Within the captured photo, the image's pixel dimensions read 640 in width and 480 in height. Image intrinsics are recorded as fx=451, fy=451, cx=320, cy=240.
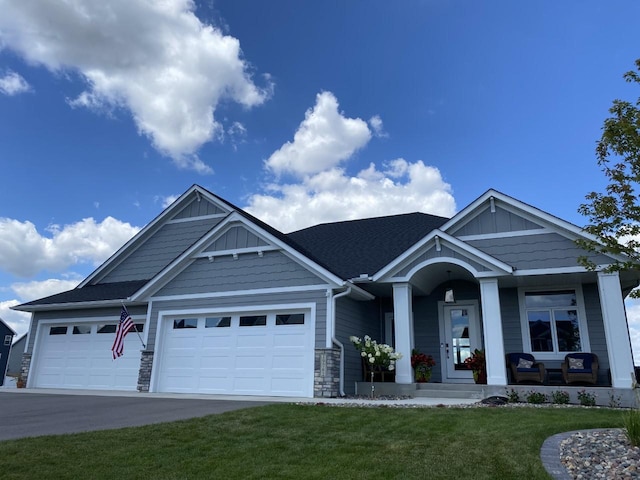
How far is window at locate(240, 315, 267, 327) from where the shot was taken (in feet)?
40.2

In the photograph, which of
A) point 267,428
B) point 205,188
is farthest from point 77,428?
point 205,188

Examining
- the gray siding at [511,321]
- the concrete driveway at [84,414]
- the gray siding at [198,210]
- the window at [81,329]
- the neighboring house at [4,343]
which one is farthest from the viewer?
the neighboring house at [4,343]

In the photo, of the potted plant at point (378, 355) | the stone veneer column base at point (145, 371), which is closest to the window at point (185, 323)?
the stone veneer column base at point (145, 371)

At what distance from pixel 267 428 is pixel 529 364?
25.5 ft

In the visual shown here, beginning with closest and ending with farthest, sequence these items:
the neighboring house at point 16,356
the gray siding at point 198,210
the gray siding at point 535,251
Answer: the gray siding at point 535,251
the gray siding at point 198,210
the neighboring house at point 16,356

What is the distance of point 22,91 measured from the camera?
14.1 metres

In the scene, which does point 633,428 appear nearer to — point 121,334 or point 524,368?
point 524,368

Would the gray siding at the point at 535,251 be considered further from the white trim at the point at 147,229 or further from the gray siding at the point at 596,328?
the white trim at the point at 147,229

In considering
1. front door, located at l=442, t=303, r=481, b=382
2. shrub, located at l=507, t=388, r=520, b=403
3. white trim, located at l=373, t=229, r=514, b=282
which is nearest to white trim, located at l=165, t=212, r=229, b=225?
white trim, located at l=373, t=229, r=514, b=282

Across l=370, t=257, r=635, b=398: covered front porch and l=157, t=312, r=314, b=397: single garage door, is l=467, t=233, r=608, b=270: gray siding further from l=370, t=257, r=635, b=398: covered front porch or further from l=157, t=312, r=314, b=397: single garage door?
l=157, t=312, r=314, b=397: single garage door

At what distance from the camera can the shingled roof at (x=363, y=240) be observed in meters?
13.6

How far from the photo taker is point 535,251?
1103 cm

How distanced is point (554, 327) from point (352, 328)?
5322mm

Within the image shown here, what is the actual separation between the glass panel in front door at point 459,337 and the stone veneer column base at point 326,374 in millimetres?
3910
